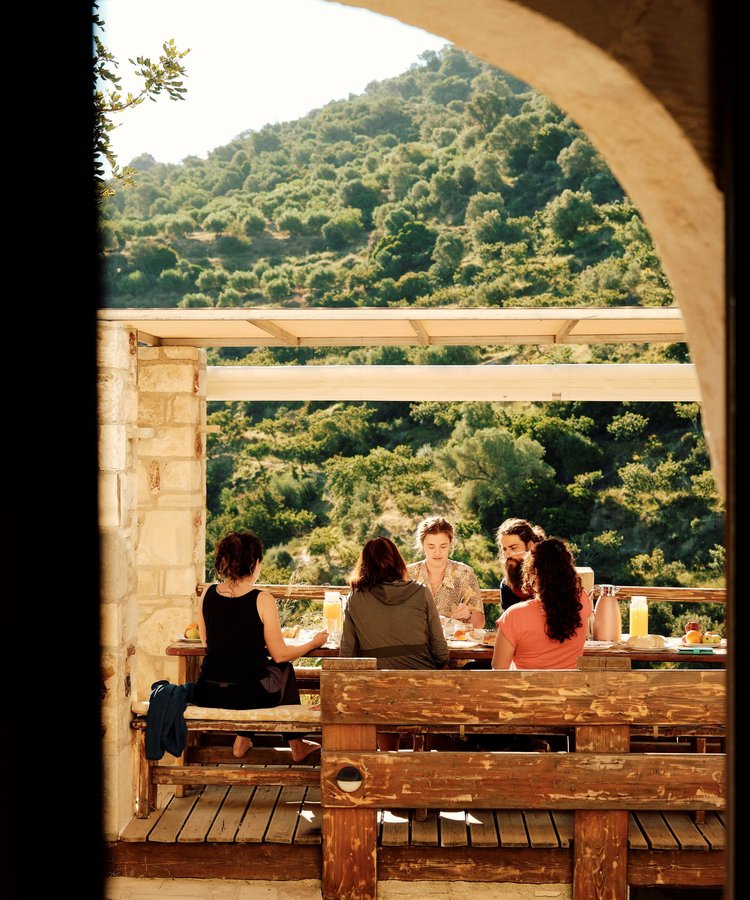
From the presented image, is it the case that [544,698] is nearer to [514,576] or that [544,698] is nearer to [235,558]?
[514,576]

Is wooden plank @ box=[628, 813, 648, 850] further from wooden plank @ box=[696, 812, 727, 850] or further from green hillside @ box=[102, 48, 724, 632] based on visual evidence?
green hillside @ box=[102, 48, 724, 632]

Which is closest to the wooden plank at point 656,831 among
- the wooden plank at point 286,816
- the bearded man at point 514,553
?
the bearded man at point 514,553

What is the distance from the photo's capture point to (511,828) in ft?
13.7

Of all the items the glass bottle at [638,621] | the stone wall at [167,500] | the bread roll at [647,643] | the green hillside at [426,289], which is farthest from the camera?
the green hillside at [426,289]

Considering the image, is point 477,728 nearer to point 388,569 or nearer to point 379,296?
point 388,569

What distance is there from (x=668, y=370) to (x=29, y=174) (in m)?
5.90

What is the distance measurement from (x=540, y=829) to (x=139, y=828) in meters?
1.67

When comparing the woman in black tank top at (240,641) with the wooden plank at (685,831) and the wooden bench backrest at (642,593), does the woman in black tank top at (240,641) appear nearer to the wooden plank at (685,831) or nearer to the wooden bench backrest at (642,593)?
the wooden bench backrest at (642,593)

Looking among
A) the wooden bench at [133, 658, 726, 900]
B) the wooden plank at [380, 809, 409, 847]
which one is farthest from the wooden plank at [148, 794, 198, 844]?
the wooden plank at [380, 809, 409, 847]

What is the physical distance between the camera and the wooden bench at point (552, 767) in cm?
393

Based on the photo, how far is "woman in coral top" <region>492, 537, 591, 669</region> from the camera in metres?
4.30

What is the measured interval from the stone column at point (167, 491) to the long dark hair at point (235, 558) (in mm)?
1883

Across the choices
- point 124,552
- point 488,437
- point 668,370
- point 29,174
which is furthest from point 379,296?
→ point 29,174

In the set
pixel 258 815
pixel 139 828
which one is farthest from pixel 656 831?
pixel 139 828
